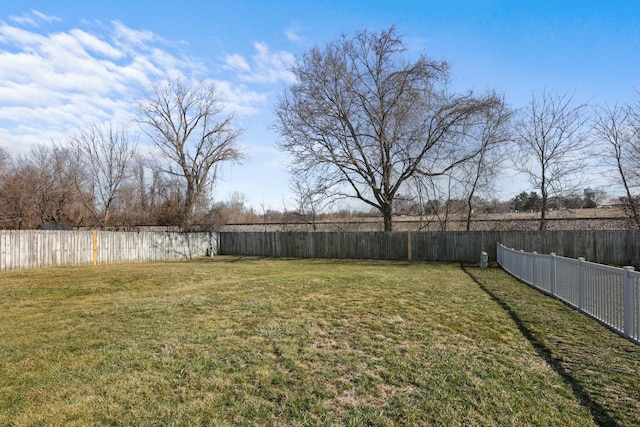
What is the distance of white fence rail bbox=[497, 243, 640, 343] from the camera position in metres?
4.07

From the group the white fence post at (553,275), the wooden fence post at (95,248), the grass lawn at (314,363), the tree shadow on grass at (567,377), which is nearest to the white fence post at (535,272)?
the white fence post at (553,275)

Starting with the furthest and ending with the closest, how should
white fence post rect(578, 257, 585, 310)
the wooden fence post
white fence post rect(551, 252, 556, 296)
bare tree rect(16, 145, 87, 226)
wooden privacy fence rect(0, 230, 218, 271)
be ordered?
bare tree rect(16, 145, 87, 226)
the wooden fence post
wooden privacy fence rect(0, 230, 218, 271)
white fence post rect(551, 252, 556, 296)
white fence post rect(578, 257, 585, 310)

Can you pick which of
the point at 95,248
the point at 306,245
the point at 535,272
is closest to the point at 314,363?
the point at 535,272

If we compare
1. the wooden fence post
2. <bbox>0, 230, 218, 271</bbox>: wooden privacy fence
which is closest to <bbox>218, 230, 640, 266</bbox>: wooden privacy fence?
<bbox>0, 230, 218, 271</bbox>: wooden privacy fence

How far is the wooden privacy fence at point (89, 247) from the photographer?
1250cm

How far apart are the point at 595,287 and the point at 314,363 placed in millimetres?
4357

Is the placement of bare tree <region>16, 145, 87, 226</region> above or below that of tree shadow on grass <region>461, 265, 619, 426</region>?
above

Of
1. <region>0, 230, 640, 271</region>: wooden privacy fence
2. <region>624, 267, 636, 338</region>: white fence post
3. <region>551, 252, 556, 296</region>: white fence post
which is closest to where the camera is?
<region>624, 267, 636, 338</region>: white fence post

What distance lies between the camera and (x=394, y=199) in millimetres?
18984

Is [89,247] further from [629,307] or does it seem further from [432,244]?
[629,307]

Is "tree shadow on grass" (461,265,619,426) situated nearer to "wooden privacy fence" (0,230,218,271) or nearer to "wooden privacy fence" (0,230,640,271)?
"wooden privacy fence" (0,230,640,271)

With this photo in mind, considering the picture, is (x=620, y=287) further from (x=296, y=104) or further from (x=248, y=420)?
(x=296, y=104)

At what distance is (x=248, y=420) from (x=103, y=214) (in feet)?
→ 81.3

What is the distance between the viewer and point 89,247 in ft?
48.5
